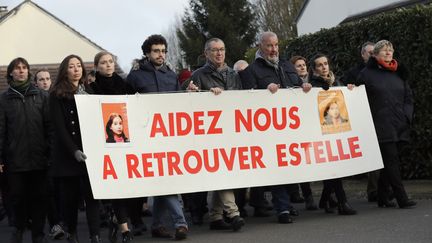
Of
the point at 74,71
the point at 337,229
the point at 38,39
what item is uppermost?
the point at 38,39

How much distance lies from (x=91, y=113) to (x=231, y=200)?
1.96m

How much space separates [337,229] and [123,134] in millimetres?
2578

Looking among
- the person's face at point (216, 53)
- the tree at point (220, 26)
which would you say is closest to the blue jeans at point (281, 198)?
the person's face at point (216, 53)

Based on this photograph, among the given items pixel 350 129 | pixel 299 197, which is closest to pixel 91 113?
pixel 350 129

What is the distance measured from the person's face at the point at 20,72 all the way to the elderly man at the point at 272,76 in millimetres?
2615

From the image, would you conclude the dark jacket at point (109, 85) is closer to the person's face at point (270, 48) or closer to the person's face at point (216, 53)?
the person's face at point (216, 53)

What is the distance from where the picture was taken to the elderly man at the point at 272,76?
29.8 ft

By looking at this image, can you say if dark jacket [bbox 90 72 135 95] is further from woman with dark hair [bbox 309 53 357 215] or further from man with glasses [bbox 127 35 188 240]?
woman with dark hair [bbox 309 53 357 215]

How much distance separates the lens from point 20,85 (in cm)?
843

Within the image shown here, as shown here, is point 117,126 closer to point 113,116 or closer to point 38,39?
point 113,116

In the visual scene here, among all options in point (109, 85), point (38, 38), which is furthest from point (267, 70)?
point (38, 38)

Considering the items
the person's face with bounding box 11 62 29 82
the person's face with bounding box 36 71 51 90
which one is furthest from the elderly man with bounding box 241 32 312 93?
the person's face with bounding box 36 71 51 90

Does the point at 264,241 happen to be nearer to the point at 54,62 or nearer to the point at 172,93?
the point at 172,93

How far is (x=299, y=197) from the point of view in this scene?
11.8 m
